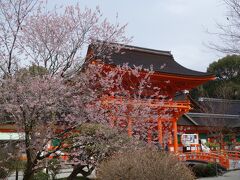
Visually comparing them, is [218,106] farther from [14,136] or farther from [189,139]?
[14,136]

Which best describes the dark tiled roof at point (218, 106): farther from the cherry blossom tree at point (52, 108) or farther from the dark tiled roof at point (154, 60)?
the cherry blossom tree at point (52, 108)

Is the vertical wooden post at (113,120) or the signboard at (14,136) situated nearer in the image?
the signboard at (14,136)

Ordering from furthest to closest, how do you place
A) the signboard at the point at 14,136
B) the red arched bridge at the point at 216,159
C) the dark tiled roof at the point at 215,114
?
1. the dark tiled roof at the point at 215,114
2. the red arched bridge at the point at 216,159
3. the signboard at the point at 14,136

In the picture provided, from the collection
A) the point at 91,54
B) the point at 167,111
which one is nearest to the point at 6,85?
the point at 91,54

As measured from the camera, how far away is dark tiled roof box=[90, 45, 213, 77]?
20922 millimetres

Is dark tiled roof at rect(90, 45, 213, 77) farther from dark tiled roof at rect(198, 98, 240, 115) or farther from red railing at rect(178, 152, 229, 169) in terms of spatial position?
dark tiled roof at rect(198, 98, 240, 115)

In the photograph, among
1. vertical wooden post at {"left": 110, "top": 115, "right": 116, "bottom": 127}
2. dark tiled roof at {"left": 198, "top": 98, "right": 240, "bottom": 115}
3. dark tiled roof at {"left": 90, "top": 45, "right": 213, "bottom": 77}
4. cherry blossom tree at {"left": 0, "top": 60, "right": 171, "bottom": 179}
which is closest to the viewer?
cherry blossom tree at {"left": 0, "top": 60, "right": 171, "bottom": 179}

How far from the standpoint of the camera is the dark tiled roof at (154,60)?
20922 millimetres

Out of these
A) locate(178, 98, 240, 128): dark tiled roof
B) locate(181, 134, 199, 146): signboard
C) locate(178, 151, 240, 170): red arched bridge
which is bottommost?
locate(178, 151, 240, 170): red arched bridge

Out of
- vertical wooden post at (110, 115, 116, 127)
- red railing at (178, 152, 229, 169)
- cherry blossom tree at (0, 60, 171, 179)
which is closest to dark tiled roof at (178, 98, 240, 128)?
red railing at (178, 152, 229, 169)

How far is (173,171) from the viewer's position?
19.9ft

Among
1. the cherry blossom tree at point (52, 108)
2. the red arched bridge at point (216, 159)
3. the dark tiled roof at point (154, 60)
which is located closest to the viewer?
the cherry blossom tree at point (52, 108)

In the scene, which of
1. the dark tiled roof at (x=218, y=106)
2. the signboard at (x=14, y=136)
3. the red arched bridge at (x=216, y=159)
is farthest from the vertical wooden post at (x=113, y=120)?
the dark tiled roof at (x=218, y=106)

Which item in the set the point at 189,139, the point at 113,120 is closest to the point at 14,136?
the point at 113,120
